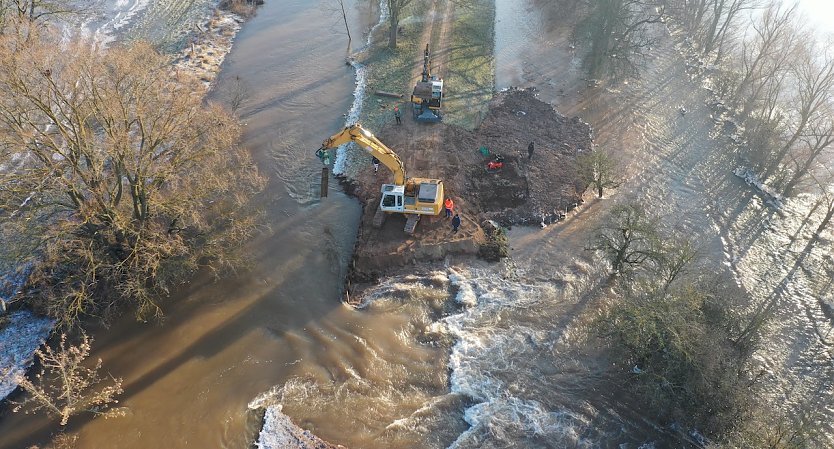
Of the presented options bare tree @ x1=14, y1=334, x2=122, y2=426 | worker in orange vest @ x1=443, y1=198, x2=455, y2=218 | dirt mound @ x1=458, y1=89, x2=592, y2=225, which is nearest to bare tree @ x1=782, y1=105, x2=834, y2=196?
dirt mound @ x1=458, y1=89, x2=592, y2=225

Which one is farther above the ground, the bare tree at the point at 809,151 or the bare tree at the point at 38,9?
the bare tree at the point at 38,9

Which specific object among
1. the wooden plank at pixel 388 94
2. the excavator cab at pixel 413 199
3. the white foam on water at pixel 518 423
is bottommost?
the white foam on water at pixel 518 423

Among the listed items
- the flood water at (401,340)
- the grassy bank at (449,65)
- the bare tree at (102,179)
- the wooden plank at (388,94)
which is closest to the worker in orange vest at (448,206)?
the flood water at (401,340)

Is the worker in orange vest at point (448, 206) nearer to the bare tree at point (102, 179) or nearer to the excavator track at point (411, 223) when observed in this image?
the excavator track at point (411, 223)

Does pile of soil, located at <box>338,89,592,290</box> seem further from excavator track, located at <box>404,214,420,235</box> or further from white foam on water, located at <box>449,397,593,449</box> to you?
white foam on water, located at <box>449,397,593,449</box>

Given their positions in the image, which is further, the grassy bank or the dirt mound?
the grassy bank

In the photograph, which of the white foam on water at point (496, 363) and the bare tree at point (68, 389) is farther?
the white foam on water at point (496, 363)

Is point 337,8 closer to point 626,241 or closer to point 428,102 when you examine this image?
point 428,102

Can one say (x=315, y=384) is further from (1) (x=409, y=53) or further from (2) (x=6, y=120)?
(1) (x=409, y=53)
